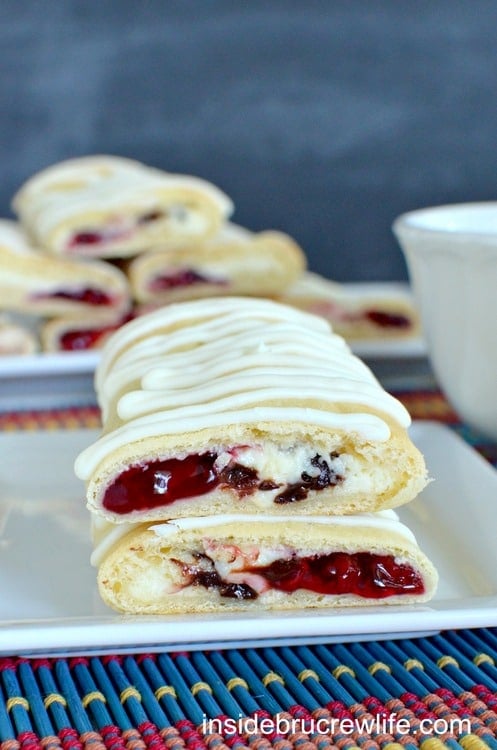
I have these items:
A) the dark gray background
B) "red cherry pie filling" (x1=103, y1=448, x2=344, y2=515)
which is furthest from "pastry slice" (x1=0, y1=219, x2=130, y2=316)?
"red cherry pie filling" (x1=103, y1=448, x2=344, y2=515)

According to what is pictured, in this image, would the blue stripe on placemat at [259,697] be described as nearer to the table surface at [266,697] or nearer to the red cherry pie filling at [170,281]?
the table surface at [266,697]

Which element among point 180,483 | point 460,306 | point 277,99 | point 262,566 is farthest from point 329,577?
point 277,99

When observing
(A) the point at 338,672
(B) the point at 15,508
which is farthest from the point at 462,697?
(B) the point at 15,508

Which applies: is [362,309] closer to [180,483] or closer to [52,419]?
[52,419]

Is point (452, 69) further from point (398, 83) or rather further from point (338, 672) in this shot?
point (338, 672)

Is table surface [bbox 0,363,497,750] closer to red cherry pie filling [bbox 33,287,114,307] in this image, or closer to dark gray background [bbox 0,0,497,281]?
red cherry pie filling [bbox 33,287,114,307]

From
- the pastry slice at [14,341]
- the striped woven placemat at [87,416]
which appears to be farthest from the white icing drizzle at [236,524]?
the pastry slice at [14,341]
